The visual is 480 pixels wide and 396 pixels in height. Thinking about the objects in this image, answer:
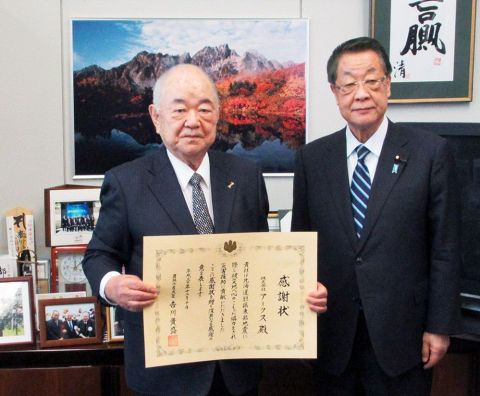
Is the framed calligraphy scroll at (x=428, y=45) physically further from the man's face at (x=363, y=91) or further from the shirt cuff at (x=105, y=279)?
the shirt cuff at (x=105, y=279)

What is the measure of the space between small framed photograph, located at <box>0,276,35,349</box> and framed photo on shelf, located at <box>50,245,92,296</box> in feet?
0.62

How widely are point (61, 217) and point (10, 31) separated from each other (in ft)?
2.66

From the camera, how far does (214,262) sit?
1451 millimetres

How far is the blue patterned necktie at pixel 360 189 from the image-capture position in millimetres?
1654

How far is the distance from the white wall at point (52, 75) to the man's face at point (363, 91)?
87 centimetres

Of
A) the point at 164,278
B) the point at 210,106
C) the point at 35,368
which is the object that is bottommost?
the point at 35,368

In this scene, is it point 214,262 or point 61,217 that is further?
point 61,217

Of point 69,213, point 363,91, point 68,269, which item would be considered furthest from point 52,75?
point 363,91

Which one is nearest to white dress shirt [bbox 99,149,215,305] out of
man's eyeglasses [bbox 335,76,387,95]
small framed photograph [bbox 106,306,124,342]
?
man's eyeglasses [bbox 335,76,387,95]

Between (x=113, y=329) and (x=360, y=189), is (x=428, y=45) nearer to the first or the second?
(x=360, y=189)

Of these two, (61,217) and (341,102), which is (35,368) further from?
(341,102)

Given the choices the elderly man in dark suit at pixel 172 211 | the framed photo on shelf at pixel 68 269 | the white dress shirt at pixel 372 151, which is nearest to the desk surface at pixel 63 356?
the framed photo on shelf at pixel 68 269

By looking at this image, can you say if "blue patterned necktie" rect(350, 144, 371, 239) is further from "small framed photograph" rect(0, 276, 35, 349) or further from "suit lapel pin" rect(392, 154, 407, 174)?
"small framed photograph" rect(0, 276, 35, 349)

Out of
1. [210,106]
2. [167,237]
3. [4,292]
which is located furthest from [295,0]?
[4,292]
